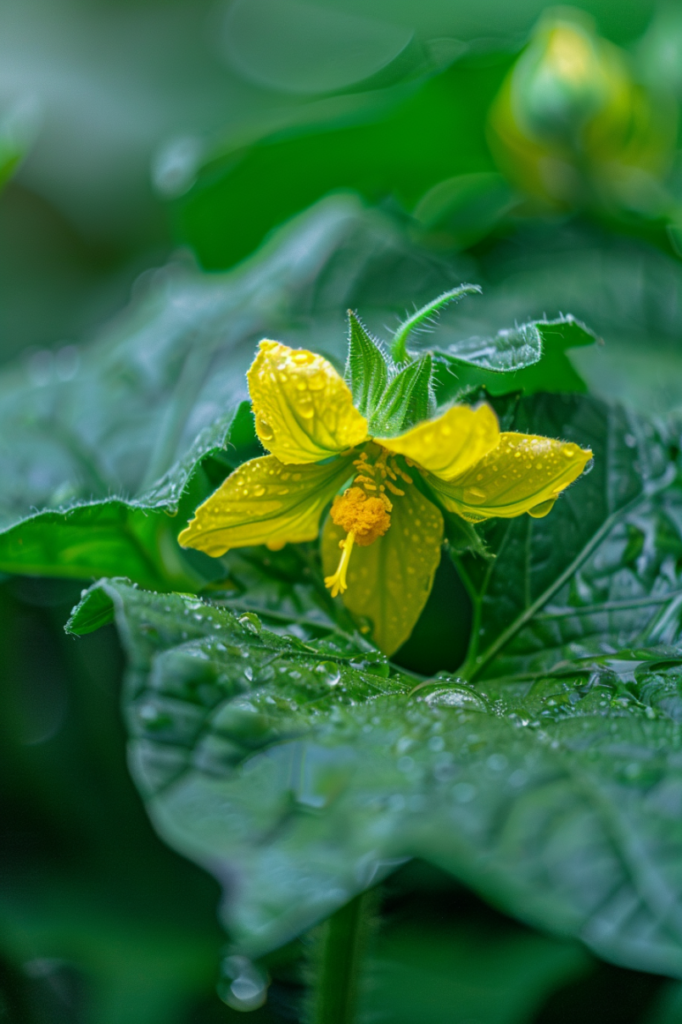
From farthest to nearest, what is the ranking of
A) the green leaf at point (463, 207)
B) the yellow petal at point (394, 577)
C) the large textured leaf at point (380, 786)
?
1. the green leaf at point (463, 207)
2. the yellow petal at point (394, 577)
3. the large textured leaf at point (380, 786)

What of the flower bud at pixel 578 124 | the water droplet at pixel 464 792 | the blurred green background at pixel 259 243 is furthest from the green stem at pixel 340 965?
the flower bud at pixel 578 124

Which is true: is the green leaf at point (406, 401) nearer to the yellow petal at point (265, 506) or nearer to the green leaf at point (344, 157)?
the yellow petal at point (265, 506)

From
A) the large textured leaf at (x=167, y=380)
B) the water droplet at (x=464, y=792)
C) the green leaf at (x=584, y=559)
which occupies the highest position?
the water droplet at (x=464, y=792)

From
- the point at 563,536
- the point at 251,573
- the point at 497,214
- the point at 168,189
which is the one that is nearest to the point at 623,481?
the point at 563,536

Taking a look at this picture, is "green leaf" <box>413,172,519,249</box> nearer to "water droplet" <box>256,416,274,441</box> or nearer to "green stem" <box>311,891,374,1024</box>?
"water droplet" <box>256,416,274,441</box>

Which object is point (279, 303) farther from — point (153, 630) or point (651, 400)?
point (153, 630)

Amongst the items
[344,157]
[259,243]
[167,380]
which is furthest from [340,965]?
[344,157]

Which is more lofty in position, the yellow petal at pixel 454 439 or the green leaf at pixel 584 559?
the yellow petal at pixel 454 439
